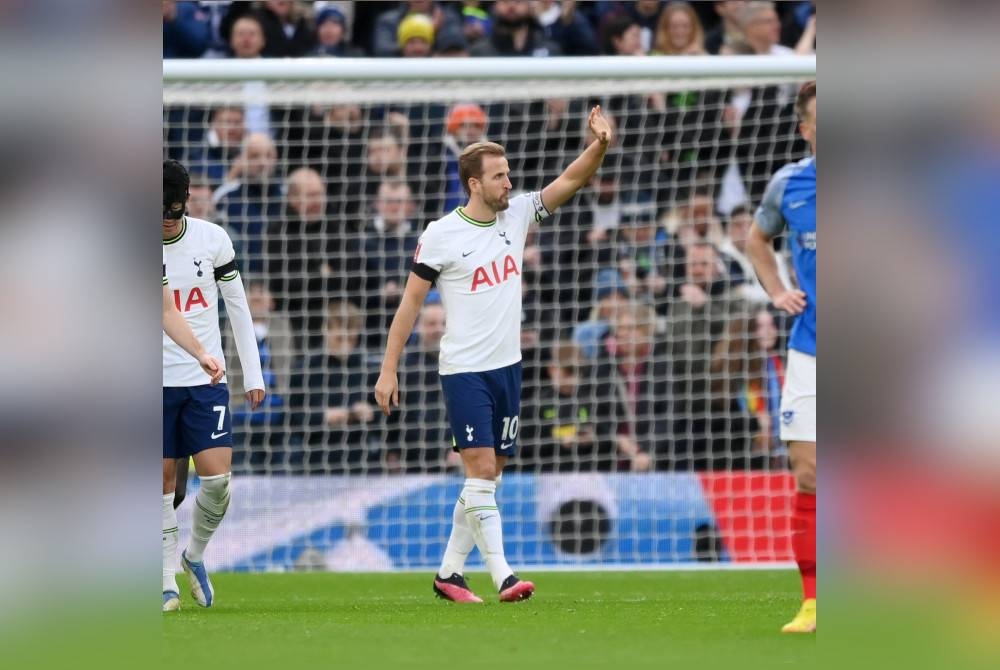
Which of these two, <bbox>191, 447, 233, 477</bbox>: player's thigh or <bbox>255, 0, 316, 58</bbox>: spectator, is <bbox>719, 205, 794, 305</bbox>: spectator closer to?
<bbox>255, 0, 316, 58</bbox>: spectator

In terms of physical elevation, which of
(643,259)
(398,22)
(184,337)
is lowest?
(184,337)

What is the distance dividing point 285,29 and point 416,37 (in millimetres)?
1223

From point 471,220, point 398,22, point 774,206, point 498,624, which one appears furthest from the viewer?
A: point 398,22

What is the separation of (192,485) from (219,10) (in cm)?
455

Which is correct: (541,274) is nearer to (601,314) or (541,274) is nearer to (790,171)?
(601,314)

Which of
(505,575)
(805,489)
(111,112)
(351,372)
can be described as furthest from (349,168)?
(111,112)

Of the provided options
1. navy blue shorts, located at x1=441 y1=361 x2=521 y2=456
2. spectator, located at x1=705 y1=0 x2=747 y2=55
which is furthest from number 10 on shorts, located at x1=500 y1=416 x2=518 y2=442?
spectator, located at x1=705 y1=0 x2=747 y2=55

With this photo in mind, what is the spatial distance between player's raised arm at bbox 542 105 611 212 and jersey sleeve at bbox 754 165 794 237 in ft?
4.26

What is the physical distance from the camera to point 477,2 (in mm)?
13539

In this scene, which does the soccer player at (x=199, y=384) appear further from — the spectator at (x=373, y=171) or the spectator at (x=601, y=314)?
the spectator at (x=601, y=314)

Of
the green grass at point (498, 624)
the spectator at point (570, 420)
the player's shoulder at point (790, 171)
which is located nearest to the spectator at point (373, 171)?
the spectator at point (570, 420)

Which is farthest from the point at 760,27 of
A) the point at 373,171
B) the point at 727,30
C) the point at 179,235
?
the point at 179,235

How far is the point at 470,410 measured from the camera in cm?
780

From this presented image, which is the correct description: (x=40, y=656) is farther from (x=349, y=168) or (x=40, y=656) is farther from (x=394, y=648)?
(x=349, y=168)
